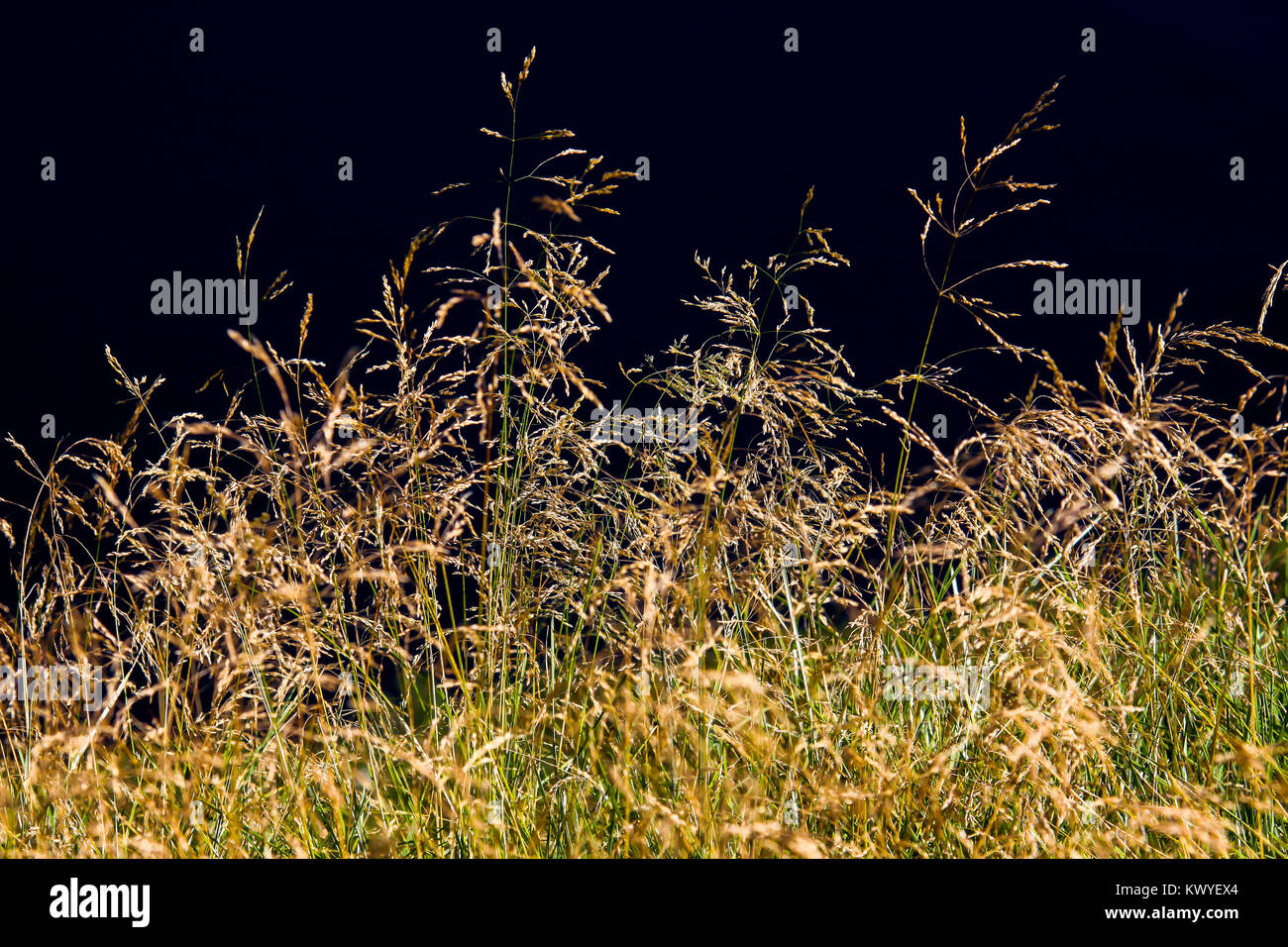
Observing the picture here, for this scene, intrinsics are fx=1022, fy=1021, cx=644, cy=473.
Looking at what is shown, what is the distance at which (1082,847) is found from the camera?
1.43 metres

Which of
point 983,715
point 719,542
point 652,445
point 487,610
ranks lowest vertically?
point 983,715

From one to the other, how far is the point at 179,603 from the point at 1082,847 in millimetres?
1492

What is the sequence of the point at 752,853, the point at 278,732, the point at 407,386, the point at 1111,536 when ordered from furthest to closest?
the point at 1111,536 → the point at 407,386 → the point at 278,732 → the point at 752,853

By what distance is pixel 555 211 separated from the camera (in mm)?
1646

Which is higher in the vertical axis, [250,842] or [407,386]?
[407,386]

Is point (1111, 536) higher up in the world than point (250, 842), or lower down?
higher up

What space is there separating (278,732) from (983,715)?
3.55 ft

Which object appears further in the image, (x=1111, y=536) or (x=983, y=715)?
(x=1111, y=536)

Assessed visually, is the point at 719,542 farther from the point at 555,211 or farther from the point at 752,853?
the point at 555,211
